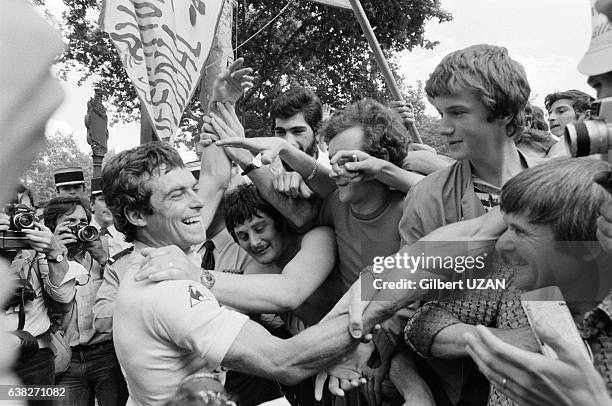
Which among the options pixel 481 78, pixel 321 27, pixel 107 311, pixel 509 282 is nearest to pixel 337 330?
pixel 509 282

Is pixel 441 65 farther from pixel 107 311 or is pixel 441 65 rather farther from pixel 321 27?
pixel 321 27

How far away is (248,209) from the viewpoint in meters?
3.02

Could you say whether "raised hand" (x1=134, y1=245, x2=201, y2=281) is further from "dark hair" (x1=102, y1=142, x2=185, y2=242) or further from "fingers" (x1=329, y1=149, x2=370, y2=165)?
"fingers" (x1=329, y1=149, x2=370, y2=165)

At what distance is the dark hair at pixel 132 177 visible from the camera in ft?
8.14

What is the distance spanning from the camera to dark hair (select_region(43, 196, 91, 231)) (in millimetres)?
5035

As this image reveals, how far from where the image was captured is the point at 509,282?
6.88ft

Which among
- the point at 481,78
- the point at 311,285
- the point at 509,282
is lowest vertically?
the point at 311,285

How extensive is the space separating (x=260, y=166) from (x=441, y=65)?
998mm

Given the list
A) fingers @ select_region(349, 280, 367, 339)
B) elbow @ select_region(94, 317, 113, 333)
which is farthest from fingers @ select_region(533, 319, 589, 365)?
elbow @ select_region(94, 317, 113, 333)

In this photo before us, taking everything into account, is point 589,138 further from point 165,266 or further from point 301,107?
point 301,107

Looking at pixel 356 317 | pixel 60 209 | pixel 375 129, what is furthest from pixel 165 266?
pixel 60 209

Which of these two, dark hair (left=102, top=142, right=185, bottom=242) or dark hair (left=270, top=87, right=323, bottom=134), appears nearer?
dark hair (left=102, top=142, right=185, bottom=242)

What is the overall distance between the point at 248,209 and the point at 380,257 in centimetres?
68

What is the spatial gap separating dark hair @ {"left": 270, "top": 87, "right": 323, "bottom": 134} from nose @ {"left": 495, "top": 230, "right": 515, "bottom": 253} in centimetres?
208
